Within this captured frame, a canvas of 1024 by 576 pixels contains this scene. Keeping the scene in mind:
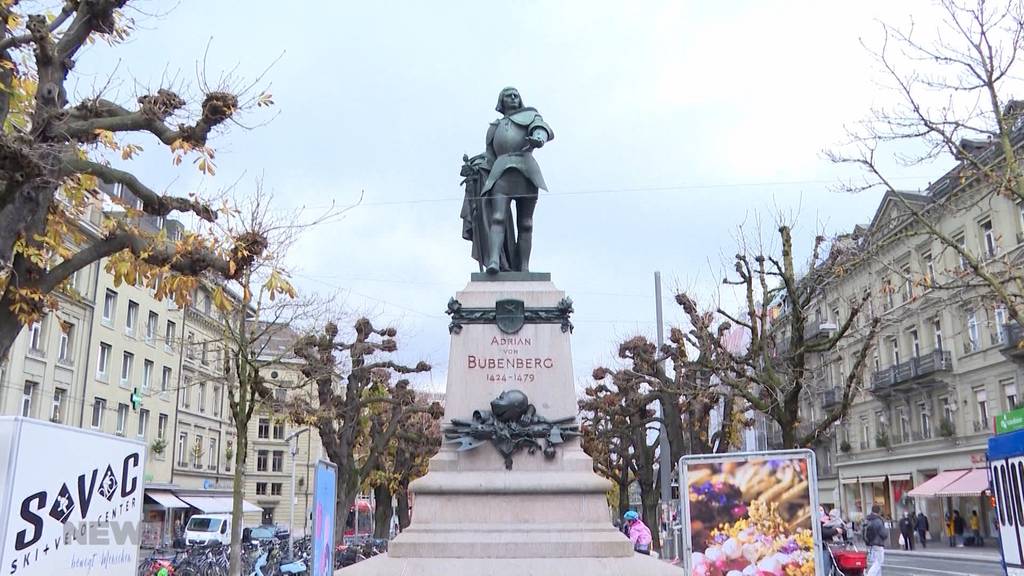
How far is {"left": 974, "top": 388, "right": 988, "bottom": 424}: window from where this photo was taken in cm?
3609

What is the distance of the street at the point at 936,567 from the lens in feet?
71.9

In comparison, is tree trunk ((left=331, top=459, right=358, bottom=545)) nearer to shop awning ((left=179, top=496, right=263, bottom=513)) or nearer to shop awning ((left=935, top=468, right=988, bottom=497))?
shop awning ((left=935, top=468, right=988, bottom=497))

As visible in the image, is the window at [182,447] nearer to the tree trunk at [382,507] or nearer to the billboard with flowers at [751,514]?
the tree trunk at [382,507]

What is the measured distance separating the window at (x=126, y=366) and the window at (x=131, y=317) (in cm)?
122

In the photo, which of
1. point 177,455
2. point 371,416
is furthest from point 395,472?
point 177,455

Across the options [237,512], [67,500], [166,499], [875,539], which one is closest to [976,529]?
[875,539]

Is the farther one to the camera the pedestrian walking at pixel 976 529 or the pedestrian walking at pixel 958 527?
the pedestrian walking at pixel 958 527

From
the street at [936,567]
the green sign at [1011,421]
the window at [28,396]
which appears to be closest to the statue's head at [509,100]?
the green sign at [1011,421]

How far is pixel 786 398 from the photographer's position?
17656mm

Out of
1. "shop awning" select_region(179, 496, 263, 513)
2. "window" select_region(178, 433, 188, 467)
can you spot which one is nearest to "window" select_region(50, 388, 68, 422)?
"shop awning" select_region(179, 496, 263, 513)

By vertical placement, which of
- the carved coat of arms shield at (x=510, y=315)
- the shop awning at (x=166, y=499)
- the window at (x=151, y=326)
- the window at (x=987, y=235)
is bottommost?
the shop awning at (x=166, y=499)

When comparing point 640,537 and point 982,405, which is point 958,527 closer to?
point 982,405

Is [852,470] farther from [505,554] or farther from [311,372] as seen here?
[505,554]

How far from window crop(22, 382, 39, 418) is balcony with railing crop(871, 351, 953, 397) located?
3903 cm
